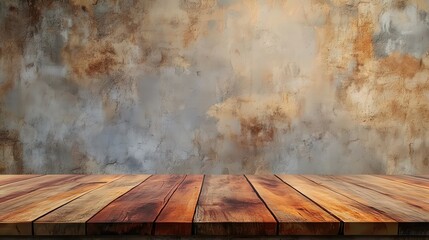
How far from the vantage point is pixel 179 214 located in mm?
933

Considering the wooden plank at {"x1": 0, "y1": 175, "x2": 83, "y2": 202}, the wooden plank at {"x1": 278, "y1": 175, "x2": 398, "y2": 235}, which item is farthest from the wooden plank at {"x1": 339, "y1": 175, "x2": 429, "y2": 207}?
the wooden plank at {"x1": 0, "y1": 175, "x2": 83, "y2": 202}

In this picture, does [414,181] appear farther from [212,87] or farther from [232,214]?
[212,87]

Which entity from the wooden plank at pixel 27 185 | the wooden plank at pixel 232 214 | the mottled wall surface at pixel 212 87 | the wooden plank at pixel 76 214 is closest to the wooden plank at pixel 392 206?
the wooden plank at pixel 232 214

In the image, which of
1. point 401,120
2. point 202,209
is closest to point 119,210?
point 202,209

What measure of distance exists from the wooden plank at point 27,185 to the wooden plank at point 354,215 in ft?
3.05

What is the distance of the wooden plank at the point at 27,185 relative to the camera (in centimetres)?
121

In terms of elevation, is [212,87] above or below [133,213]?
above

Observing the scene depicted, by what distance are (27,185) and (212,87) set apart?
1736 mm

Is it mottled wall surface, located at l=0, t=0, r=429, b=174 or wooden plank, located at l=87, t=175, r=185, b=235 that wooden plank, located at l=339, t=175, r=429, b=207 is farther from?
mottled wall surface, located at l=0, t=0, r=429, b=174

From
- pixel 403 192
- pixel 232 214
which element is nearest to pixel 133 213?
pixel 232 214

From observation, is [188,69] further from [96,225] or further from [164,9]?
[96,225]

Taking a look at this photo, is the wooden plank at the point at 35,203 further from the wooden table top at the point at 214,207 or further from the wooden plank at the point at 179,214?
the wooden plank at the point at 179,214

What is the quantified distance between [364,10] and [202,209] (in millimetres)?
2539

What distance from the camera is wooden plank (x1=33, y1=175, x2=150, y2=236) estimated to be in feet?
2.83
